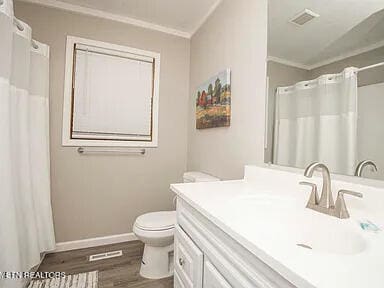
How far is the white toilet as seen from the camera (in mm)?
1481

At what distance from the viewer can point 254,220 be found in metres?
0.69

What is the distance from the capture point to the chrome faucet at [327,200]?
75cm

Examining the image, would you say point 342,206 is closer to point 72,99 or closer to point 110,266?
point 110,266

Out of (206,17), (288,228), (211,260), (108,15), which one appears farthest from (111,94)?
(288,228)

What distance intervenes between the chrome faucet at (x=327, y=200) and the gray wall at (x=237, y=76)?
47 centimetres

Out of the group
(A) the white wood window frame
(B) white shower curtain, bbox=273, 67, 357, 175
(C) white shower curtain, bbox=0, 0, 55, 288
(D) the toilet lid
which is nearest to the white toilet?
(D) the toilet lid

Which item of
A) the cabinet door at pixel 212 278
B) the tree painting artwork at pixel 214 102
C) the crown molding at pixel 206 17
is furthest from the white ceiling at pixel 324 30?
the cabinet door at pixel 212 278

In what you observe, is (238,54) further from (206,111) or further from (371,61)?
(371,61)

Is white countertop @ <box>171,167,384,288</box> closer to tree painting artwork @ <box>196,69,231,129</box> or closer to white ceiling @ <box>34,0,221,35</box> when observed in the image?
tree painting artwork @ <box>196,69,231,129</box>

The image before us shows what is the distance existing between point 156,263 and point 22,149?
1263mm

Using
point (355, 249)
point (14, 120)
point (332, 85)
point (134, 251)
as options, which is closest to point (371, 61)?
point (332, 85)

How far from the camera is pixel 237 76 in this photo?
1524 mm

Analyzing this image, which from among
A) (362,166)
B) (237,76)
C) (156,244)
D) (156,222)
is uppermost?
(237,76)

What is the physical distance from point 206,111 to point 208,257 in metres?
1.33
